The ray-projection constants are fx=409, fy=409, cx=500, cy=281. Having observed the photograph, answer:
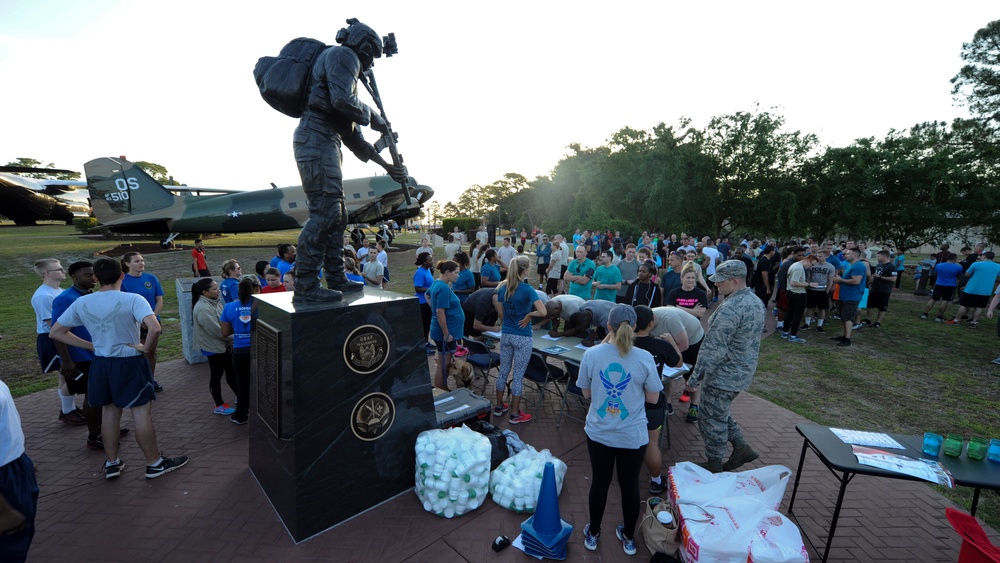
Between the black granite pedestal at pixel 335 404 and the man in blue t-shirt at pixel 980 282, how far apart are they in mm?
13855

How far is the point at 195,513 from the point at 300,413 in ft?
5.34

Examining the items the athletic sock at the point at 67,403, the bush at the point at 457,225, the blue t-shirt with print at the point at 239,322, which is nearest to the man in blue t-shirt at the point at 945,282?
the blue t-shirt with print at the point at 239,322

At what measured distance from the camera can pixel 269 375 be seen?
146 inches

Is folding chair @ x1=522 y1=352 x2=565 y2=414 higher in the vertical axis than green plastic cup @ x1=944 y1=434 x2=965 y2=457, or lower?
lower

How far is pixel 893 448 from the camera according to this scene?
10.9 feet

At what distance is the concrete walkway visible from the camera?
3357 millimetres

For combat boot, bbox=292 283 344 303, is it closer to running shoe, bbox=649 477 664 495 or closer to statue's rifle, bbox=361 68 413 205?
statue's rifle, bbox=361 68 413 205

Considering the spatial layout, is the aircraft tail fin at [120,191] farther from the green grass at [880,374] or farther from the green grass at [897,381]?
the green grass at [897,381]

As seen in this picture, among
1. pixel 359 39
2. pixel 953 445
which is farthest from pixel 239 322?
pixel 953 445

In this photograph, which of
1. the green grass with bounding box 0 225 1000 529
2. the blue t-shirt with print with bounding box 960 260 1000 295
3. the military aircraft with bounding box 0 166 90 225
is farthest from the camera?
the military aircraft with bounding box 0 166 90 225

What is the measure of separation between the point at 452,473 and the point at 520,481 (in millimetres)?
660

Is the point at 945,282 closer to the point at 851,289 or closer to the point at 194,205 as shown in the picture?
→ the point at 851,289

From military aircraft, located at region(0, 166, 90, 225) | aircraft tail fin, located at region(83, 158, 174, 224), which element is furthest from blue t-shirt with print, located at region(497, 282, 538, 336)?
military aircraft, located at region(0, 166, 90, 225)

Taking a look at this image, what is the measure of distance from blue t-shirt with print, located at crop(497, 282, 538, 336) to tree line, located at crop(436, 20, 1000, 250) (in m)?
24.2
